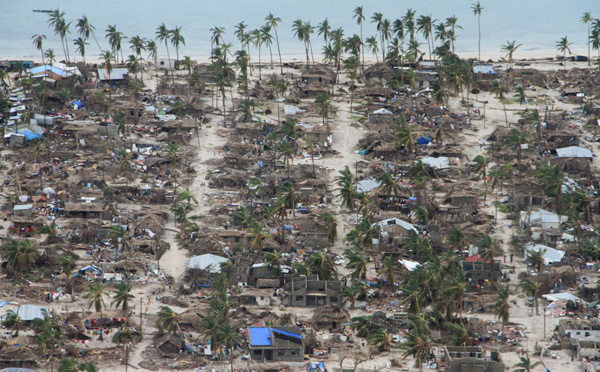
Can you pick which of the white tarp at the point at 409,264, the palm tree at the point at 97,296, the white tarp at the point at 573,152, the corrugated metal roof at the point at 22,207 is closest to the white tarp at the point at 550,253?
the white tarp at the point at 409,264

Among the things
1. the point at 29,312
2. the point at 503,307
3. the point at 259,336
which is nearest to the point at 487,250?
the point at 503,307

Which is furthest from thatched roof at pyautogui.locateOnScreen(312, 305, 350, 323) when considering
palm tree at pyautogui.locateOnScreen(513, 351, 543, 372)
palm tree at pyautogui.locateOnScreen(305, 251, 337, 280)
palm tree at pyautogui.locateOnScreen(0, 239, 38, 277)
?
palm tree at pyautogui.locateOnScreen(0, 239, 38, 277)

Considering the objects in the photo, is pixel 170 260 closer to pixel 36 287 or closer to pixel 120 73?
pixel 36 287

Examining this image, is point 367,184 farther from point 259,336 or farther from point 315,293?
point 259,336

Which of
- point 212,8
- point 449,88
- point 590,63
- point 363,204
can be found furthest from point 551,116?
point 212,8

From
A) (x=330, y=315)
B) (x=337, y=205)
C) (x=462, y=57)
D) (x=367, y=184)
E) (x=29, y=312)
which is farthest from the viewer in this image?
(x=462, y=57)

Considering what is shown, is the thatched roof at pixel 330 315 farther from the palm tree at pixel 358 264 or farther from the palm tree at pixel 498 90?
the palm tree at pixel 498 90
